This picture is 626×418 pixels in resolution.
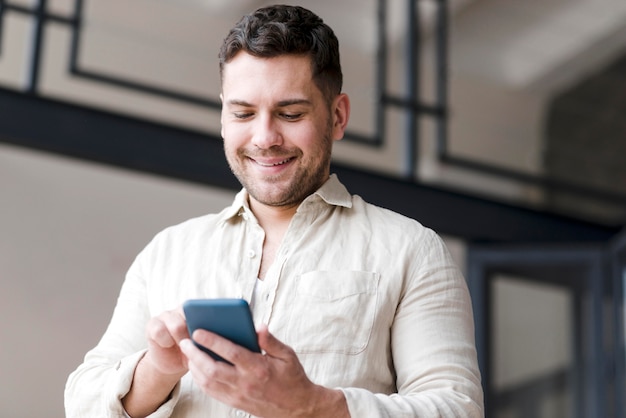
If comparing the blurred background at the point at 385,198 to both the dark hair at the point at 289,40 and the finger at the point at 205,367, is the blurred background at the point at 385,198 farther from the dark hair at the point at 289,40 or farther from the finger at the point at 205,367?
the finger at the point at 205,367

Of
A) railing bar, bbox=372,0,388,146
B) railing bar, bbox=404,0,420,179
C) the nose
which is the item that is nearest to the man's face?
the nose

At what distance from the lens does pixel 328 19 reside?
5777mm

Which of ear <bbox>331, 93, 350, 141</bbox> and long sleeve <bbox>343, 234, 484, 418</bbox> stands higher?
ear <bbox>331, 93, 350, 141</bbox>

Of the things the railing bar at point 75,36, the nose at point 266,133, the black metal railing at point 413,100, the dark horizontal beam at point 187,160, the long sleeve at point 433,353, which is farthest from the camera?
the black metal railing at point 413,100

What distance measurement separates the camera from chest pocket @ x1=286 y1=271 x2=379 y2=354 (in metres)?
1.12

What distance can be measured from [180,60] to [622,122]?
3175 mm

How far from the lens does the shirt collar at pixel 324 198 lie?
1.25 m

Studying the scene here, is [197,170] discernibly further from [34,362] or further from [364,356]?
[364,356]

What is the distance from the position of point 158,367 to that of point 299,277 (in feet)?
0.71

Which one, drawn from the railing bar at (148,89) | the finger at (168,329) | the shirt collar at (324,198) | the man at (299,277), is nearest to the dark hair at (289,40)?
the man at (299,277)

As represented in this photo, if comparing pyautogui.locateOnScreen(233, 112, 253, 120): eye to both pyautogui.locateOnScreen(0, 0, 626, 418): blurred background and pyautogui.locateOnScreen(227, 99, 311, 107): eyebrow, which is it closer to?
pyautogui.locateOnScreen(227, 99, 311, 107): eyebrow

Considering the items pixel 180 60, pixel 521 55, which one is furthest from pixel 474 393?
pixel 521 55

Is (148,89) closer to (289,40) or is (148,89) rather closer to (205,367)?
(289,40)

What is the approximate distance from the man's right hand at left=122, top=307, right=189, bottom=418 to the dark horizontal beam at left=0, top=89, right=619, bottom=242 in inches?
99.1
